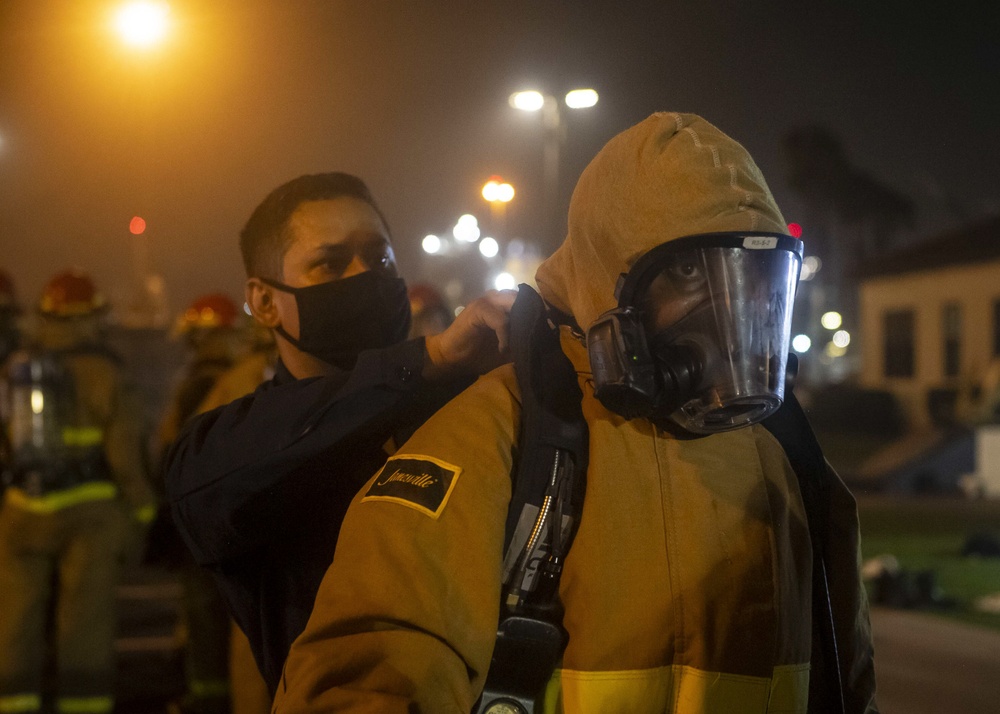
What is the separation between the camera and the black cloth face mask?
8.14 feet

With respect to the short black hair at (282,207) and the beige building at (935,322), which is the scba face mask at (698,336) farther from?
the beige building at (935,322)

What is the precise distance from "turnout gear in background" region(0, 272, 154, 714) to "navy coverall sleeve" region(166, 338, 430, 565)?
3.75 meters

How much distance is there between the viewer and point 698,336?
1601 millimetres

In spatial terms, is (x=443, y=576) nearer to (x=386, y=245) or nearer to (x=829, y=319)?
(x=386, y=245)

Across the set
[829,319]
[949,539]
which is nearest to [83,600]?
[949,539]

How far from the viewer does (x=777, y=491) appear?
68.9 inches

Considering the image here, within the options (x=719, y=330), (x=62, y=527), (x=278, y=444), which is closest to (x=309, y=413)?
(x=278, y=444)

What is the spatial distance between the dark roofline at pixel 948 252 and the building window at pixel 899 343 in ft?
4.49

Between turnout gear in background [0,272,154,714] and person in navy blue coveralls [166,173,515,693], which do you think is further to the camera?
turnout gear in background [0,272,154,714]

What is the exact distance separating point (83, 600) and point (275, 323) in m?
3.61

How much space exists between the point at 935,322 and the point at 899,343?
7.58 feet

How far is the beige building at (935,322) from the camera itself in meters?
26.8

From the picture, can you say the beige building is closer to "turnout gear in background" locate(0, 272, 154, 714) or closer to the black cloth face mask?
"turnout gear in background" locate(0, 272, 154, 714)

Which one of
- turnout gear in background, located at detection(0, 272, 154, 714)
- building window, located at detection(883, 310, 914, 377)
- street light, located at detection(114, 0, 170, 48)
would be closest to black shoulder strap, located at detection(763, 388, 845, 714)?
turnout gear in background, located at detection(0, 272, 154, 714)
